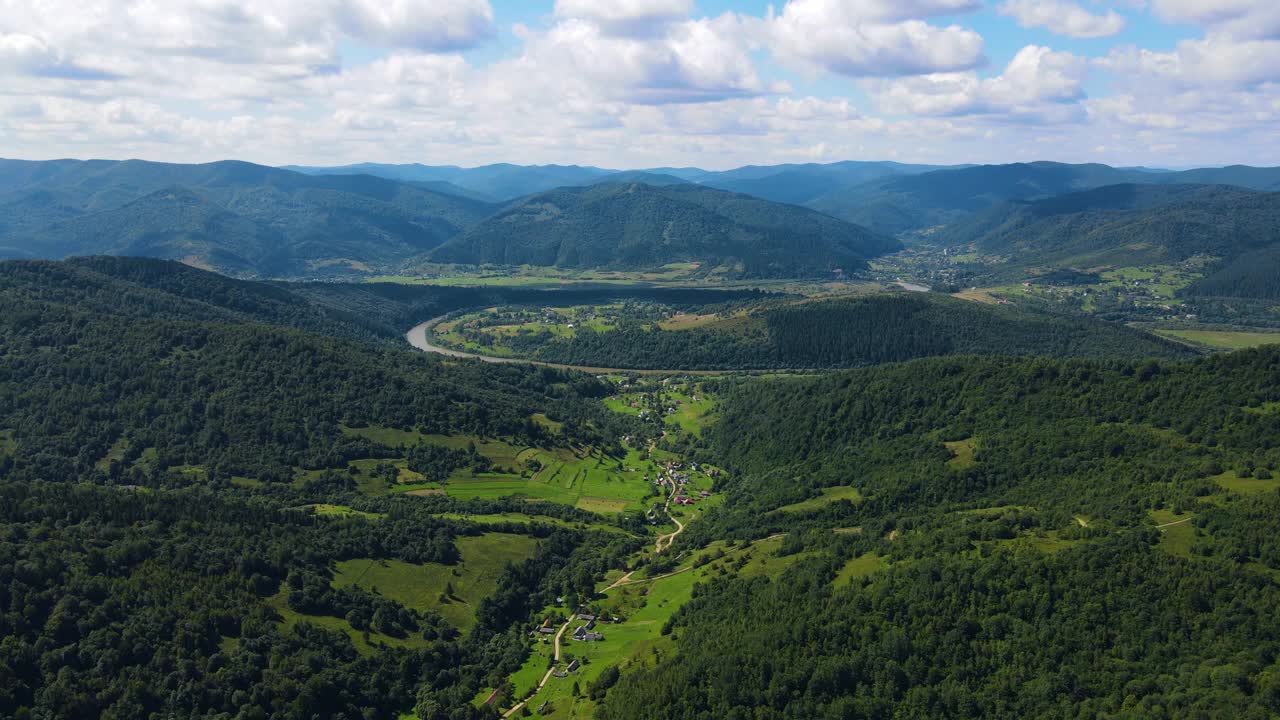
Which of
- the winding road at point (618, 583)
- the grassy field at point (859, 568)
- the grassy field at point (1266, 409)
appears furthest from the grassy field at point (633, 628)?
the grassy field at point (1266, 409)

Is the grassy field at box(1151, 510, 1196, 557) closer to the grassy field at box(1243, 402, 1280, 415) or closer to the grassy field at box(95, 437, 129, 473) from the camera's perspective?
the grassy field at box(1243, 402, 1280, 415)

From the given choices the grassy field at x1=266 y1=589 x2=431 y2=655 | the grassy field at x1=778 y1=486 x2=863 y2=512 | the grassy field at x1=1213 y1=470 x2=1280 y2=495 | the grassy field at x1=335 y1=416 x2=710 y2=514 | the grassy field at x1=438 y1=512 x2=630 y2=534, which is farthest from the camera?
the grassy field at x1=335 y1=416 x2=710 y2=514

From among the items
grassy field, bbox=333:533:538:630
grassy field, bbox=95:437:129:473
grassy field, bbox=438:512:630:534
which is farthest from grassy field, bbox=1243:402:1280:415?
grassy field, bbox=95:437:129:473

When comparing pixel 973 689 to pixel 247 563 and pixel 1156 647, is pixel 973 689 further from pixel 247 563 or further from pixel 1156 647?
pixel 247 563

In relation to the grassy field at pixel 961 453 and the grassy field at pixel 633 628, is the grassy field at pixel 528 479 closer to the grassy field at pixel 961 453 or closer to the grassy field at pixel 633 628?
the grassy field at pixel 633 628

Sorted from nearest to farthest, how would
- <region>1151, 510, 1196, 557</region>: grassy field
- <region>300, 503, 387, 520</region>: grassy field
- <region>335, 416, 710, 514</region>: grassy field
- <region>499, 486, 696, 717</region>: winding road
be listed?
<region>1151, 510, 1196, 557</region>: grassy field
<region>499, 486, 696, 717</region>: winding road
<region>300, 503, 387, 520</region>: grassy field
<region>335, 416, 710, 514</region>: grassy field

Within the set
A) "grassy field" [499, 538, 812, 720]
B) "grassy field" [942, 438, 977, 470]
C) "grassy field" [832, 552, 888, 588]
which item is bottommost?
"grassy field" [499, 538, 812, 720]
